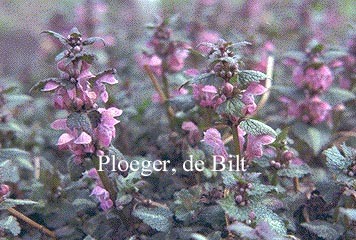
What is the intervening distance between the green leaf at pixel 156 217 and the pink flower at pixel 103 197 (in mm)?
63

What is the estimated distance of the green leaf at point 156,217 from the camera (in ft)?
4.10

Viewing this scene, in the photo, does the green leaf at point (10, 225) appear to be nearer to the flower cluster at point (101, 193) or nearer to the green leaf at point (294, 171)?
the flower cluster at point (101, 193)

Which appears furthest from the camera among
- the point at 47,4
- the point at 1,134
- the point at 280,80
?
the point at 47,4

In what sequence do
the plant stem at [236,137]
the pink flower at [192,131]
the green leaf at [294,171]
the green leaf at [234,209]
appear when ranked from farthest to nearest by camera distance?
the pink flower at [192,131], the green leaf at [294,171], the plant stem at [236,137], the green leaf at [234,209]

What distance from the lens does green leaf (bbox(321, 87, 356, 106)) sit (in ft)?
5.58

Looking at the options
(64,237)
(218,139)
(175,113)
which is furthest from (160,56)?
(64,237)

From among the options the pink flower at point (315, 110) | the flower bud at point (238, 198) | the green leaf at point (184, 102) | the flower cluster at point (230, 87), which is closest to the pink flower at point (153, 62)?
the green leaf at point (184, 102)

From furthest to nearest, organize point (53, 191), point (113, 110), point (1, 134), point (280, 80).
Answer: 1. point (280, 80)
2. point (1, 134)
3. point (53, 191)
4. point (113, 110)

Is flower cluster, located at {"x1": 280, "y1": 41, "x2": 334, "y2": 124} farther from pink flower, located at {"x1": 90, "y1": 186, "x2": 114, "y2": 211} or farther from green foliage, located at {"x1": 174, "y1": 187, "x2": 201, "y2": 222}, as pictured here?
pink flower, located at {"x1": 90, "y1": 186, "x2": 114, "y2": 211}

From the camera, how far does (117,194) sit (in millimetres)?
1291

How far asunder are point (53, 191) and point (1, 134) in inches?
11.7

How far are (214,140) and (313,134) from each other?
1.68 feet

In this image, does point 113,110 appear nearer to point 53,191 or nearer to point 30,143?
point 53,191

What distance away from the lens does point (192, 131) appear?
4.93 ft
